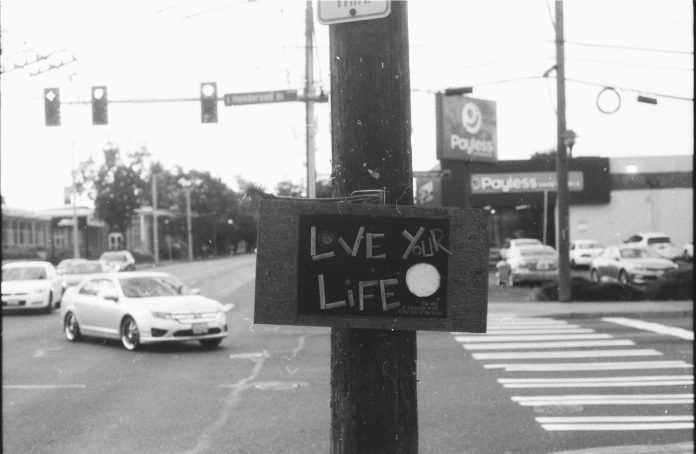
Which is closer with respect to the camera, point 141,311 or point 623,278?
point 141,311

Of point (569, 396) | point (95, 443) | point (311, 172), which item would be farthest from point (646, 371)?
point (311, 172)

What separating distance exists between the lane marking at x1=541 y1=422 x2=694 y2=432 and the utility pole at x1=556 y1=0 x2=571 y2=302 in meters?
13.9

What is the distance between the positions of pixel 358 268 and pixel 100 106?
1861 centimetres

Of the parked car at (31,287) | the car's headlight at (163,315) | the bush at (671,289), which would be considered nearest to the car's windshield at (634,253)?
the bush at (671,289)

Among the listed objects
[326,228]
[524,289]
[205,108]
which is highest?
[205,108]

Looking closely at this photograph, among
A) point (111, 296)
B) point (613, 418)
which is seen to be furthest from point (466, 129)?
point (613, 418)

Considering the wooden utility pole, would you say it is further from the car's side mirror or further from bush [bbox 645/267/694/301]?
bush [bbox 645/267/694/301]

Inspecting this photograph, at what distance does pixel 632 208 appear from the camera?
47.2m

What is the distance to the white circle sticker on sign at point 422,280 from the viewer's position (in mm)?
2443

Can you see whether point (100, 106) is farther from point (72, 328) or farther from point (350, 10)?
point (350, 10)

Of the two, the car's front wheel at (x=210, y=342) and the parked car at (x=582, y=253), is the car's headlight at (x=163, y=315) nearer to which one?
the car's front wheel at (x=210, y=342)

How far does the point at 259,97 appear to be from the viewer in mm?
19078

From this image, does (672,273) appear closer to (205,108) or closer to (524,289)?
(524,289)

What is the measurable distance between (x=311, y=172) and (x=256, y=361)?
8279mm
